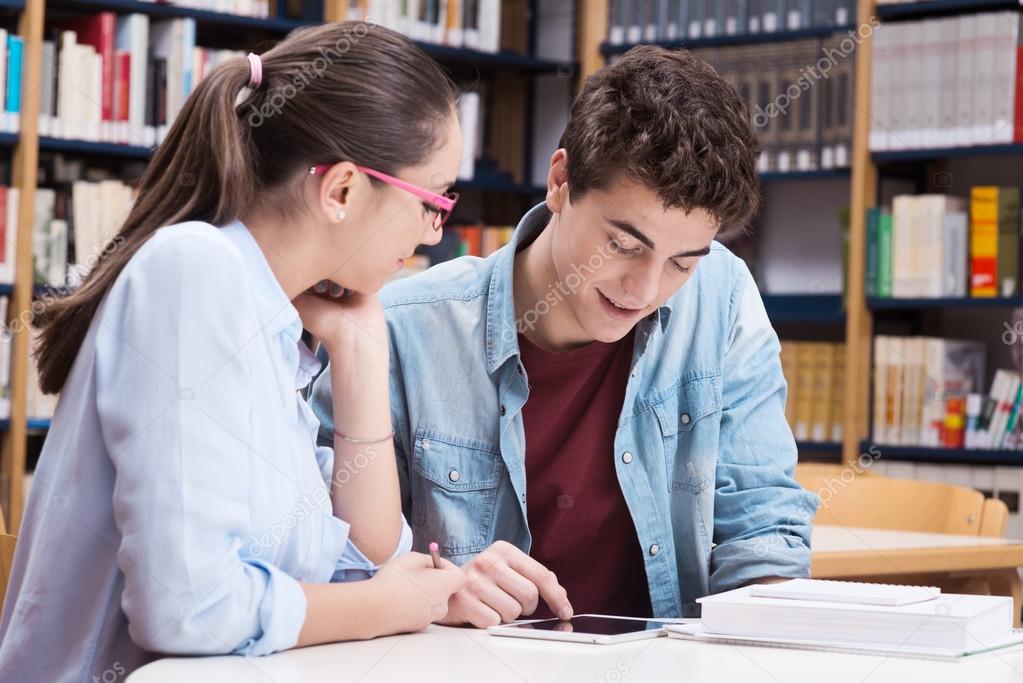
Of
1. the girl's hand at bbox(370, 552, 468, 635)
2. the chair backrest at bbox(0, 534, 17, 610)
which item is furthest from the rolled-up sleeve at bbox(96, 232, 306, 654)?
the chair backrest at bbox(0, 534, 17, 610)

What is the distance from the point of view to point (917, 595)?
1285 millimetres

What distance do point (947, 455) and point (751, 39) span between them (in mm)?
1450

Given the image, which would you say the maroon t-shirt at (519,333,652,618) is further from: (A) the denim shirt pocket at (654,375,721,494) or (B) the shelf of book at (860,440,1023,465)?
(B) the shelf of book at (860,440,1023,465)

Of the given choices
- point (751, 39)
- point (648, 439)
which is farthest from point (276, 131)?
point (751, 39)

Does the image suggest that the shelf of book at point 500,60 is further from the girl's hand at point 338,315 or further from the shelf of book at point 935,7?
the girl's hand at point 338,315

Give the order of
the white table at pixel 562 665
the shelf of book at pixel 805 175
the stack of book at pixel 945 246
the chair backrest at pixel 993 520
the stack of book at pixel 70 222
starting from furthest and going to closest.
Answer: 1. the shelf of book at pixel 805 175
2. the stack of book at pixel 945 246
3. the stack of book at pixel 70 222
4. the chair backrest at pixel 993 520
5. the white table at pixel 562 665

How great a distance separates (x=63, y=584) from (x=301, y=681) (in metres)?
0.29

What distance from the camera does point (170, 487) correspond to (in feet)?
3.64

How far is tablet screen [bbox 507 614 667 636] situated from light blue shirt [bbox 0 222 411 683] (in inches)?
9.5

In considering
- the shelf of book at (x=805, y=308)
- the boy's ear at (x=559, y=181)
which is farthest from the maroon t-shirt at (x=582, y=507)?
the shelf of book at (x=805, y=308)

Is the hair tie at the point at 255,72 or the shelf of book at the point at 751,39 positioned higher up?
the shelf of book at the point at 751,39

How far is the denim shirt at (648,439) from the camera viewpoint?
167 cm

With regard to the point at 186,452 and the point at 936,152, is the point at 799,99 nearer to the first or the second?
the point at 936,152

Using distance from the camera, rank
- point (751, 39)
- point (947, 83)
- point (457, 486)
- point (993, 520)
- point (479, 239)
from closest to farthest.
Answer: point (457, 486), point (993, 520), point (947, 83), point (751, 39), point (479, 239)
